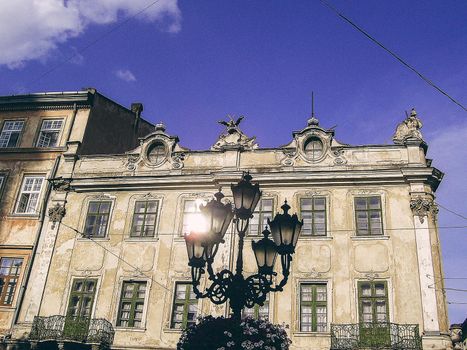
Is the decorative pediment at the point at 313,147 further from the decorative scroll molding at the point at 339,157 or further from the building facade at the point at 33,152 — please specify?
the building facade at the point at 33,152

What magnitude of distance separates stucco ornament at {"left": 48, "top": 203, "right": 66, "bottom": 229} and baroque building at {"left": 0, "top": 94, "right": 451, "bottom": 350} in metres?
0.06

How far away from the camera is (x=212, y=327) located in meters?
8.66

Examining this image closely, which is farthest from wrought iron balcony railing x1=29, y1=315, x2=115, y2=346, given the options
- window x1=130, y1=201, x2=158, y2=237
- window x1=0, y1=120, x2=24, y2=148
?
window x1=0, y1=120, x2=24, y2=148

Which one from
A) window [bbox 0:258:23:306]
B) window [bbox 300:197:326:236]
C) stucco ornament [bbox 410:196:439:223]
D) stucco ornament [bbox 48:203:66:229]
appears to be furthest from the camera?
stucco ornament [bbox 48:203:66:229]

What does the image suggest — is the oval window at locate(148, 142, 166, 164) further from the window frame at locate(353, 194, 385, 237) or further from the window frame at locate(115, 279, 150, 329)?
the window frame at locate(353, 194, 385, 237)

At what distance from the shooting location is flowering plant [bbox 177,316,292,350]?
840 centimetres

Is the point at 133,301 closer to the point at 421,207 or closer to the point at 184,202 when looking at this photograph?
the point at 184,202

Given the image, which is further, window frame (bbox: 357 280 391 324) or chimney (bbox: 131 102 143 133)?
chimney (bbox: 131 102 143 133)

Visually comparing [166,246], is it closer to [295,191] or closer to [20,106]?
[295,191]

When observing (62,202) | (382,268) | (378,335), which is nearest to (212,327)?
(378,335)

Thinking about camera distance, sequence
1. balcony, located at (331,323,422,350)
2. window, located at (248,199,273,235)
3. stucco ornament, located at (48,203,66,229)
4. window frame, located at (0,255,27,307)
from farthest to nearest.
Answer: stucco ornament, located at (48,203,66,229)
window frame, located at (0,255,27,307)
window, located at (248,199,273,235)
balcony, located at (331,323,422,350)

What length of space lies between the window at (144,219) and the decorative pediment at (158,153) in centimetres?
187

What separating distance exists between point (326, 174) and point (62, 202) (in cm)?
1121

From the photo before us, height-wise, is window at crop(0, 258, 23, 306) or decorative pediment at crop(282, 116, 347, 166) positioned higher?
decorative pediment at crop(282, 116, 347, 166)
